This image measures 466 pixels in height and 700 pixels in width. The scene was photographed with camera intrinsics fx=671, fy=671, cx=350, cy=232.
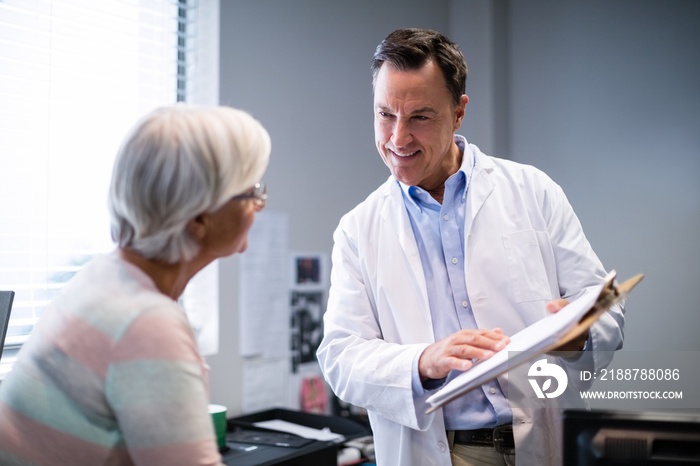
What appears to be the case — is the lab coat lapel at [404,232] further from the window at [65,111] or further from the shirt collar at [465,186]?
the window at [65,111]

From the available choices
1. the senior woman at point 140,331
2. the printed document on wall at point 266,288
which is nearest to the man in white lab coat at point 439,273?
the senior woman at point 140,331

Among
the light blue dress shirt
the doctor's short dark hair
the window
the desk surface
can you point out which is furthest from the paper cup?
the doctor's short dark hair

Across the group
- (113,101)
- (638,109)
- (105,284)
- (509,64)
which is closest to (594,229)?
(638,109)

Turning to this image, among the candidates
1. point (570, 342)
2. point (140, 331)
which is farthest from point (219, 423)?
point (140, 331)

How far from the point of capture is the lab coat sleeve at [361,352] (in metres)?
1.46

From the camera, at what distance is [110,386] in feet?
2.68

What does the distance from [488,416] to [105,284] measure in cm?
93

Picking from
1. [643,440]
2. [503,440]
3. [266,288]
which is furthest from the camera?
[266,288]

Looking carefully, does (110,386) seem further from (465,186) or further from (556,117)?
(556,117)

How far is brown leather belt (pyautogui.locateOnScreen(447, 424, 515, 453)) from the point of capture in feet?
4.80

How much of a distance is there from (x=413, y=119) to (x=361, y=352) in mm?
571

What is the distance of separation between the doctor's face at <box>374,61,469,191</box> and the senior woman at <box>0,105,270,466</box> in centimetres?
72

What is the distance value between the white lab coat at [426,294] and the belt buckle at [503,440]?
23 mm

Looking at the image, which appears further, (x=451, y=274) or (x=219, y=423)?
(x=219, y=423)
